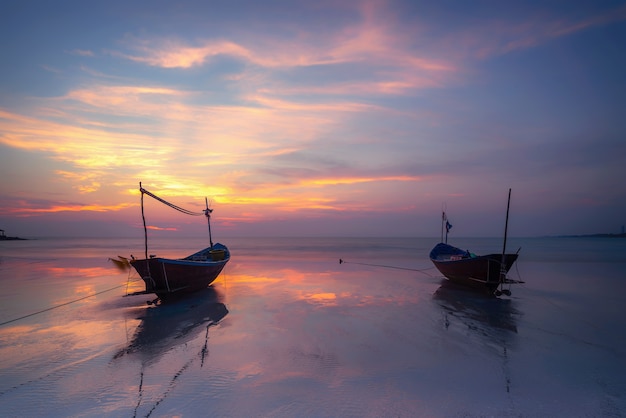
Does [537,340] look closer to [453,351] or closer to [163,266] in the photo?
[453,351]

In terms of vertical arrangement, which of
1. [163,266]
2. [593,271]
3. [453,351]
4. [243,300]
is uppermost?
[163,266]

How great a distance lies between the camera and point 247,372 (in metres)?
7.91

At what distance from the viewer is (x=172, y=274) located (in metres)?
15.9

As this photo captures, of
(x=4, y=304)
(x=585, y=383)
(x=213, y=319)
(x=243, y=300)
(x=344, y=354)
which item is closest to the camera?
(x=585, y=383)

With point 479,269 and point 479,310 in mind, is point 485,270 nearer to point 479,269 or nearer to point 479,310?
point 479,269

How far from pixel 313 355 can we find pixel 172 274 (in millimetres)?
9651

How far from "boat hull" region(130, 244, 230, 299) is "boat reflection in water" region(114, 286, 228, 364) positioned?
2.29ft

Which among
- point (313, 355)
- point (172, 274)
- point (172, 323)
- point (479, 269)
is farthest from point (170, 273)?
point (479, 269)

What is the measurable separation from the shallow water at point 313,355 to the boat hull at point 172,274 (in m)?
0.81

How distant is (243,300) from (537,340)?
488 inches

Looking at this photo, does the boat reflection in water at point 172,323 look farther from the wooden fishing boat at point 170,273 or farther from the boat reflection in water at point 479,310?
the boat reflection in water at point 479,310

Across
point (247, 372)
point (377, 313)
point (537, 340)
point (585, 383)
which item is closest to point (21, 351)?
point (247, 372)

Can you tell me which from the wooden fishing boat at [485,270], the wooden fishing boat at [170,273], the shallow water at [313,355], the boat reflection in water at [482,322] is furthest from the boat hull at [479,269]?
the wooden fishing boat at [170,273]

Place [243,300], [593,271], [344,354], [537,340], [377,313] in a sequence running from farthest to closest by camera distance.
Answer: [593,271], [243,300], [377,313], [537,340], [344,354]
